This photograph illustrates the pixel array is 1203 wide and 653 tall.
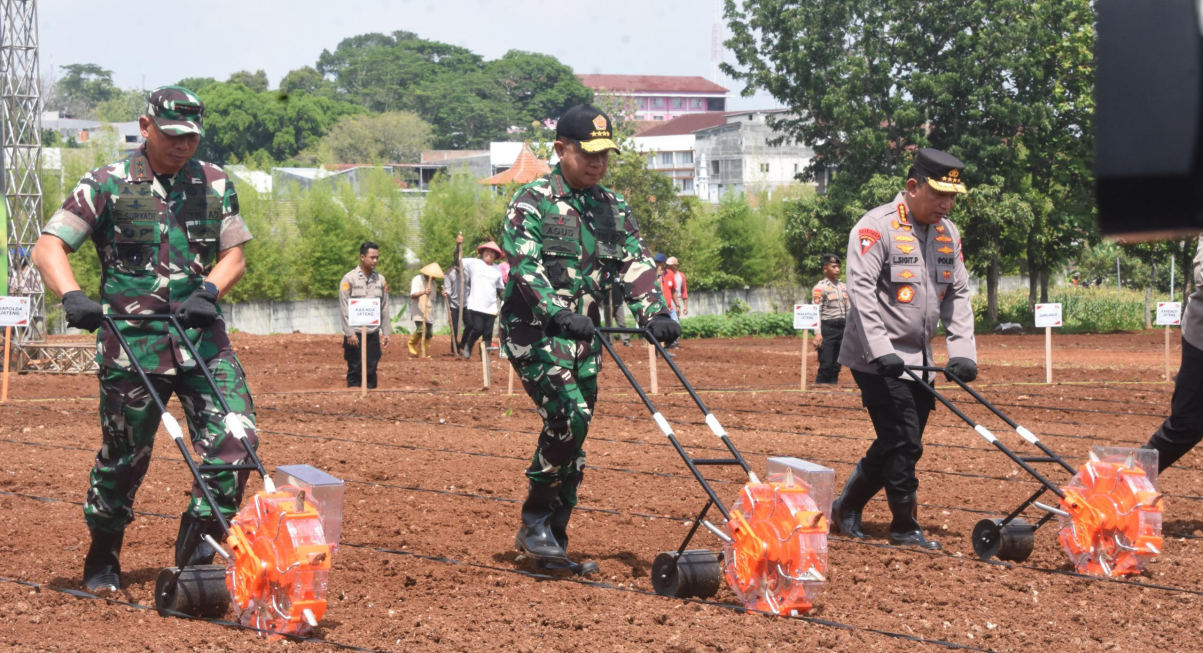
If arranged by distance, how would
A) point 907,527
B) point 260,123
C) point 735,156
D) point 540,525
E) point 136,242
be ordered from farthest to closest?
point 260,123, point 735,156, point 907,527, point 540,525, point 136,242

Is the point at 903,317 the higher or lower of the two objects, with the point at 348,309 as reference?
higher

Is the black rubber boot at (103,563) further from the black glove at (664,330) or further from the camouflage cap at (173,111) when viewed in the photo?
the black glove at (664,330)

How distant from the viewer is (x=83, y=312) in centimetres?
481

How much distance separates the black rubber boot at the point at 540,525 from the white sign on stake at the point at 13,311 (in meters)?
9.89

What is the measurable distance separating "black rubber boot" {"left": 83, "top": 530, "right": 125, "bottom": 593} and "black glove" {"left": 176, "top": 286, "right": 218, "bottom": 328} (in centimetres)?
99

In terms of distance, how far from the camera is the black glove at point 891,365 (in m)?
6.14

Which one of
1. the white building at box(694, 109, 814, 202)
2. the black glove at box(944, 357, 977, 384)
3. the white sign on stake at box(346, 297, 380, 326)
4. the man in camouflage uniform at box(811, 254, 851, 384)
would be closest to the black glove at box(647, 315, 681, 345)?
the black glove at box(944, 357, 977, 384)

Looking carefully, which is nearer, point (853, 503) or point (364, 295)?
point (853, 503)

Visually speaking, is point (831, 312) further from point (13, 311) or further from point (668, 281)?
point (668, 281)

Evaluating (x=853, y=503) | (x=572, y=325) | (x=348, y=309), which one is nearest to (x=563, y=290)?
(x=572, y=325)

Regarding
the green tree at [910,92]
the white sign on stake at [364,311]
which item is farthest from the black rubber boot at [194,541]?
the green tree at [910,92]

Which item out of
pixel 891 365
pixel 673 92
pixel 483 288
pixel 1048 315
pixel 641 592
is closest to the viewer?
pixel 641 592

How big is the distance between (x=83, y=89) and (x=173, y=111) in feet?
488

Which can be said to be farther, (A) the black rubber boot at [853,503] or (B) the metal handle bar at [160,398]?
(A) the black rubber boot at [853,503]
